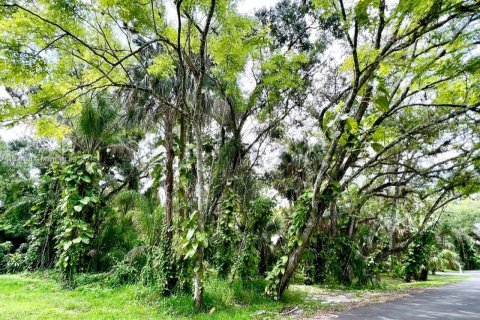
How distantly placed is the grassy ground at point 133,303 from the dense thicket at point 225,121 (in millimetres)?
424

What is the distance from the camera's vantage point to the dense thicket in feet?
19.1


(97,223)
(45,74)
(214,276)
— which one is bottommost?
(214,276)

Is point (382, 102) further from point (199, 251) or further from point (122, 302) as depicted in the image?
point (122, 302)

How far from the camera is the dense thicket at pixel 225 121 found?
19.1 ft

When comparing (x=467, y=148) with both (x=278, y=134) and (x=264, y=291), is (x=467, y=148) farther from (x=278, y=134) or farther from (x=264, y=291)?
(x=264, y=291)

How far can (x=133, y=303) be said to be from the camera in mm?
6516

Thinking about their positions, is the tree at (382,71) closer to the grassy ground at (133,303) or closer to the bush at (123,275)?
the grassy ground at (133,303)

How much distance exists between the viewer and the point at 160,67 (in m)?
6.99

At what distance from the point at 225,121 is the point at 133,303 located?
5.64 metres

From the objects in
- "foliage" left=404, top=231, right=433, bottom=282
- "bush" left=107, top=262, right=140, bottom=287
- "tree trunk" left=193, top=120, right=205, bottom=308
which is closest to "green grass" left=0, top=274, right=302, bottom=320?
"tree trunk" left=193, top=120, right=205, bottom=308

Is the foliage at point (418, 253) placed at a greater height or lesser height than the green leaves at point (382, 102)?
lesser

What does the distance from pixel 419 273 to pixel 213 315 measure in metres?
15.6

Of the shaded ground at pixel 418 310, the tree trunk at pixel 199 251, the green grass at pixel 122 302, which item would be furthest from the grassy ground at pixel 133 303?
the shaded ground at pixel 418 310

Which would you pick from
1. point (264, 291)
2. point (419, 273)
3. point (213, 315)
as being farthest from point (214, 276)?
point (419, 273)
